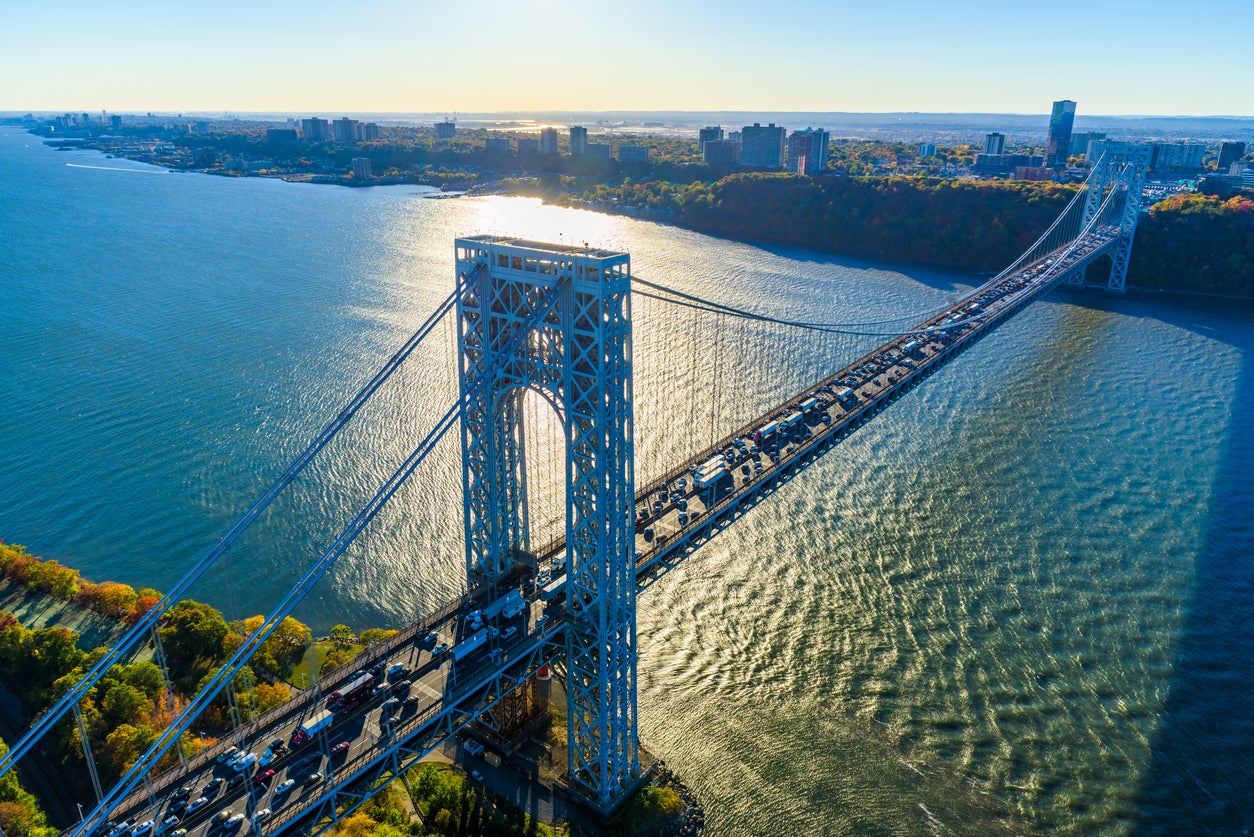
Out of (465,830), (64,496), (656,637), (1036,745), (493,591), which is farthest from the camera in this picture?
A: (64,496)

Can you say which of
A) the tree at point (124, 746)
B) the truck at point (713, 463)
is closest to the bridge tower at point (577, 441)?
the truck at point (713, 463)

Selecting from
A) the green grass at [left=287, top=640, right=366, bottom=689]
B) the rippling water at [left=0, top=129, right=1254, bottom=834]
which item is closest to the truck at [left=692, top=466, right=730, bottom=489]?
the rippling water at [left=0, top=129, right=1254, bottom=834]

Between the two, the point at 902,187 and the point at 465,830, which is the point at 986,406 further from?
the point at 902,187

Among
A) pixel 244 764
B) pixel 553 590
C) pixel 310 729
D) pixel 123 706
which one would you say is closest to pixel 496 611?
pixel 553 590

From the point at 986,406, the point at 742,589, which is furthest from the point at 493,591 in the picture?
the point at 986,406

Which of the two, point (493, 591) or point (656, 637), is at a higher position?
point (493, 591)

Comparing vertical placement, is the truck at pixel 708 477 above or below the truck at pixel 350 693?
above

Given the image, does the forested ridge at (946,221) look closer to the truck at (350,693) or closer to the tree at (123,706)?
the truck at (350,693)
